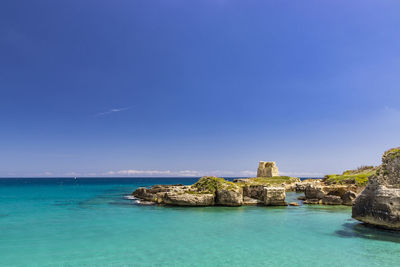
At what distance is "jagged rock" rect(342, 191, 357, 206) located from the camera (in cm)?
3575

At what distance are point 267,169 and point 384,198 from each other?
102131 mm

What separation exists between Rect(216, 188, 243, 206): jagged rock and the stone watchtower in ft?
281

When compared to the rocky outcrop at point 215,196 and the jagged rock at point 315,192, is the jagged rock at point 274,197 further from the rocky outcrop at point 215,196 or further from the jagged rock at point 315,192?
the jagged rock at point 315,192

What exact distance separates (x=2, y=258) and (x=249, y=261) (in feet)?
45.9

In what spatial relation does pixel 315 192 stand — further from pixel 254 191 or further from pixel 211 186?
pixel 211 186

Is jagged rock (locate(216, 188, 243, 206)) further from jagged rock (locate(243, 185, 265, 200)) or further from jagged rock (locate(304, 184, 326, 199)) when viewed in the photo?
jagged rock (locate(304, 184, 326, 199))

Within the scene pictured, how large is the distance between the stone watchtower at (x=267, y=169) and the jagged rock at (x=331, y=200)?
257 ft

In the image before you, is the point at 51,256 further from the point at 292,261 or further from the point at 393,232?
the point at 393,232

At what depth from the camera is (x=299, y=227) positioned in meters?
21.0

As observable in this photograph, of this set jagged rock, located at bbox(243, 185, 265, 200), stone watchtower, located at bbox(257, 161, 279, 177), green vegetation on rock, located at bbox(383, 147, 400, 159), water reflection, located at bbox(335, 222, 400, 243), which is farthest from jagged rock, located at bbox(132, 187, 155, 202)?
stone watchtower, located at bbox(257, 161, 279, 177)

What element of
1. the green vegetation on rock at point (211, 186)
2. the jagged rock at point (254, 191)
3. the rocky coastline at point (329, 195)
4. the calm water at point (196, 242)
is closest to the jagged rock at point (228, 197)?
the rocky coastline at point (329, 195)

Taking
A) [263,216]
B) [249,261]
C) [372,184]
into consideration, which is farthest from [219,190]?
[249,261]

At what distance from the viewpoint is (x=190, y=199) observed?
1309 inches

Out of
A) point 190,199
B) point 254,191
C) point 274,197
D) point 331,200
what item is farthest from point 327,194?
point 190,199
